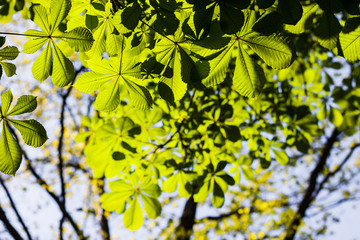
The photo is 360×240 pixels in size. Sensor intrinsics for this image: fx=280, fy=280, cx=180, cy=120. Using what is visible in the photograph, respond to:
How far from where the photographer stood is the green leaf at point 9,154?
927 mm

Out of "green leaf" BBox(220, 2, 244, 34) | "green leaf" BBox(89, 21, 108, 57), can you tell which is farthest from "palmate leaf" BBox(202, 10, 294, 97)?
"green leaf" BBox(89, 21, 108, 57)

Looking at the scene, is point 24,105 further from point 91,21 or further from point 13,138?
point 91,21

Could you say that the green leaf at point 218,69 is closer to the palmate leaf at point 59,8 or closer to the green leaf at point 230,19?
the green leaf at point 230,19

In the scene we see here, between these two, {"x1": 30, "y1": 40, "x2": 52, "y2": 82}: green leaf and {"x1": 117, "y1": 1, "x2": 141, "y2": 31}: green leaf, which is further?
{"x1": 30, "y1": 40, "x2": 52, "y2": 82}: green leaf

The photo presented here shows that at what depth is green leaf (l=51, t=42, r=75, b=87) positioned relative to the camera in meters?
0.99

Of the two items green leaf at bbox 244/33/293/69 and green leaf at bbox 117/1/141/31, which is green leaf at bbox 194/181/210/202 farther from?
green leaf at bbox 117/1/141/31

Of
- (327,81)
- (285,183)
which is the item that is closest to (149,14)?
(327,81)

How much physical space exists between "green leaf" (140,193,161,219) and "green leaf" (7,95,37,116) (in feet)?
3.36

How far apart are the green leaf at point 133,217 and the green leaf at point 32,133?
97 centimetres

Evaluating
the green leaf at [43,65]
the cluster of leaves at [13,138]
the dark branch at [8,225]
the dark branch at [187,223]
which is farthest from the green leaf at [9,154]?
the dark branch at [187,223]

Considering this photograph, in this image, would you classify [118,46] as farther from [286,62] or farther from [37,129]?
[286,62]

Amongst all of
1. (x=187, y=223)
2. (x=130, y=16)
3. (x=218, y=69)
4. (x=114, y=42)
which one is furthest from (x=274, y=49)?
(x=187, y=223)

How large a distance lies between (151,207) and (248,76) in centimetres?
116

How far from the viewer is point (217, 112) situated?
1942 mm
